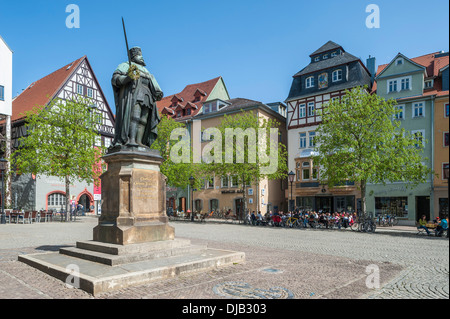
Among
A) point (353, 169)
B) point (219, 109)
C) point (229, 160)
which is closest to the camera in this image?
point (353, 169)

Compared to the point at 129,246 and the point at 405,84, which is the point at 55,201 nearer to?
the point at 129,246

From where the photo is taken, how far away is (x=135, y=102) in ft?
30.5

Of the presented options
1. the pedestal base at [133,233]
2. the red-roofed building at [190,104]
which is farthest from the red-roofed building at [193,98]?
the pedestal base at [133,233]

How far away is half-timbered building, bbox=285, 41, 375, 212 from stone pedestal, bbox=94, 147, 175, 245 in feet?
86.1

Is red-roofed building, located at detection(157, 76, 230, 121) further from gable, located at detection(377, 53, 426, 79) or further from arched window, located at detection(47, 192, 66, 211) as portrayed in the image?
gable, located at detection(377, 53, 426, 79)

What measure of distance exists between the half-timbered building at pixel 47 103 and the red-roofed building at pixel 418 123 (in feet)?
85.5

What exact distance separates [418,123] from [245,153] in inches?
580

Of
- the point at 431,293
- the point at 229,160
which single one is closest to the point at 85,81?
the point at 229,160

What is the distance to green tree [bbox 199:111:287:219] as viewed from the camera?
94.5 feet

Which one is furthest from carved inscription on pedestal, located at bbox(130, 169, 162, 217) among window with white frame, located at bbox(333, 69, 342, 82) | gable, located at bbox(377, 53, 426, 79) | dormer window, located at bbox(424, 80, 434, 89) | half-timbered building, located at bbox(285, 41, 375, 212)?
window with white frame, located at bbox(333, 69, 342, 82)

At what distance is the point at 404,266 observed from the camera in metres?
8.98

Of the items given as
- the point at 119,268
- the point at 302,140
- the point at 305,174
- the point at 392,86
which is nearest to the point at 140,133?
the point at 119,268
